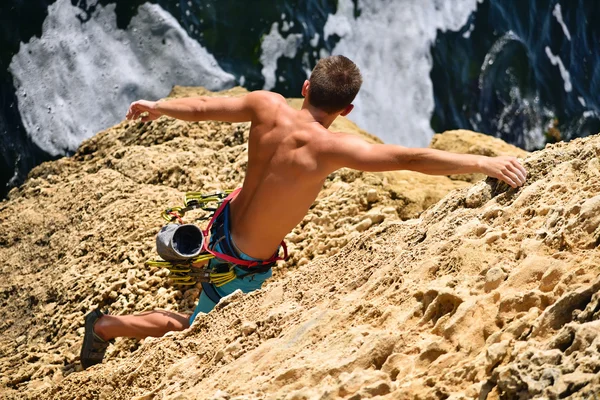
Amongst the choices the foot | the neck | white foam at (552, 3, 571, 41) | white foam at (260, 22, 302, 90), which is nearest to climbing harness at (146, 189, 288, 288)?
the foot

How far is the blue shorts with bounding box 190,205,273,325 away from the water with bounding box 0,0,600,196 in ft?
12.0

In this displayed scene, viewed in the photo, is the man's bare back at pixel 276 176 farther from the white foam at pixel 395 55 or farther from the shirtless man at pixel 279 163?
the white foam at pixel 395 55

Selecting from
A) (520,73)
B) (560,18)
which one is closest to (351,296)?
(520,73)

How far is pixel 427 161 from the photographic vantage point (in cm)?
321

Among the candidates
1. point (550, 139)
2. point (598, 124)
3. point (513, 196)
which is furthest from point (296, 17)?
point (513, 196)

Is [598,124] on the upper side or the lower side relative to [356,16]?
lower

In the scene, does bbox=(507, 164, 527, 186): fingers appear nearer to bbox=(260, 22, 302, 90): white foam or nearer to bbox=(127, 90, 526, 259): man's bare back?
bbox=(127, 90, 526, 259): man's bare back

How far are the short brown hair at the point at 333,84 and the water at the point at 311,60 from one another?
426 centimetres

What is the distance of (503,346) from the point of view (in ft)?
8.09

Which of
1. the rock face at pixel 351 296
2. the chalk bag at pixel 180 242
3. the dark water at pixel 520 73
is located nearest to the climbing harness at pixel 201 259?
the chalk bag at pixel 180 242

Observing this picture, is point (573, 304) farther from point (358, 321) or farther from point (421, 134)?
point (421, 134)

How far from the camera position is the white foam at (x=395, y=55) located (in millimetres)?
9219

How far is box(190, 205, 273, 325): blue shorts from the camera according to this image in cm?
395

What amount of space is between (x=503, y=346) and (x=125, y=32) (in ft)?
19.7
